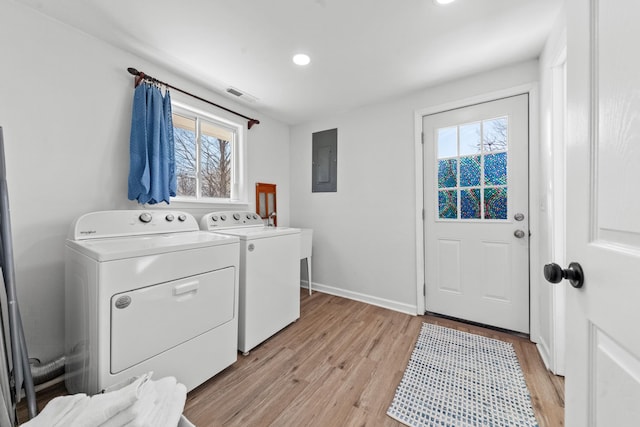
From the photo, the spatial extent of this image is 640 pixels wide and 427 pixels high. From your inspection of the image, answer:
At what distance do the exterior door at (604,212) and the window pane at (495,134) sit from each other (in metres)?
1.61

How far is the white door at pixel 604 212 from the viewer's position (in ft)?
1.39

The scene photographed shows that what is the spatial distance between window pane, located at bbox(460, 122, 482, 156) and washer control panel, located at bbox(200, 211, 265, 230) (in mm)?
2116

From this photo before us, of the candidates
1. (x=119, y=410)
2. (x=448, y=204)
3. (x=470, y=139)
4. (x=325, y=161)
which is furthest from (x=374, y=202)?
(x=119, y=410)

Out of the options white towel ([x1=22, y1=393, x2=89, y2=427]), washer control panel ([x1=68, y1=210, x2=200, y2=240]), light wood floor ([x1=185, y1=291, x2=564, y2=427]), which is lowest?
light wood floor ([x1=185, y1=291, x2=564, y2=427])

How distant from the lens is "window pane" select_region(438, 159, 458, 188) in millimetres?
2258

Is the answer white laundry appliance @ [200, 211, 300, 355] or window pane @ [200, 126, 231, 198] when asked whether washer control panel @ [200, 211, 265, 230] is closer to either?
white laundry appliance @ [200, 211, 300, 355]

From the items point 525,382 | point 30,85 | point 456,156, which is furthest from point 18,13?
point 525,382

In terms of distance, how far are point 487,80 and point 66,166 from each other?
317 cm

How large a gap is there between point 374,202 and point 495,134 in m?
1.21

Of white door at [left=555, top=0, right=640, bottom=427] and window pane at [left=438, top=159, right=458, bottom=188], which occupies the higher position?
window pane at [left=438, top=159, right=458, bottom=188]

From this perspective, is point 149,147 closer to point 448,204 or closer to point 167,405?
point 167,405

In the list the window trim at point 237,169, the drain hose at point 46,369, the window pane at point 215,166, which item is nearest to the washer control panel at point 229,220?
the window trim at point 237,169

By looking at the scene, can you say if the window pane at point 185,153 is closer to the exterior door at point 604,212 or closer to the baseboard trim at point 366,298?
the baseboard trim at point 366,298

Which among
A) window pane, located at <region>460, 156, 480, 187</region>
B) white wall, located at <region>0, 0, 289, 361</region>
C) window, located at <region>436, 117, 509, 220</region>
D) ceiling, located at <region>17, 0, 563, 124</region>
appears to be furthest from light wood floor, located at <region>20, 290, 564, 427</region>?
ceiling, located at <region>17, 0, 563, 124</region>
